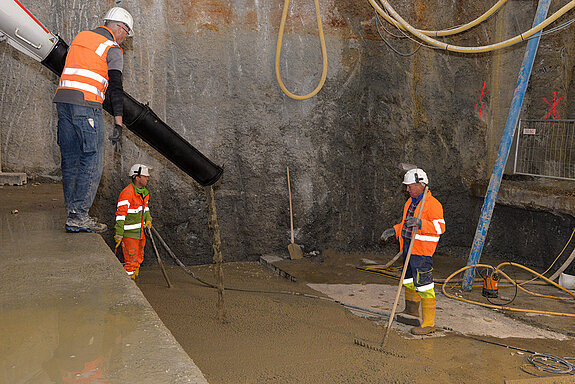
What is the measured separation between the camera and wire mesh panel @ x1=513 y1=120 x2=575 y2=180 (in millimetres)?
8336

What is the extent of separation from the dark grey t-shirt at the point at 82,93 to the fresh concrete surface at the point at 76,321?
117cm

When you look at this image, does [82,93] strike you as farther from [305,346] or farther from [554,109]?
[554,109]

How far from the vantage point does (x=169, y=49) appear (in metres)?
7.43

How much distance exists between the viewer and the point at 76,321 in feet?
8.86

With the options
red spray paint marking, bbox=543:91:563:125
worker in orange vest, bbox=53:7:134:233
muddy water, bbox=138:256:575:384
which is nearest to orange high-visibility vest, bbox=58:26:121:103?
worker in orange vest, bbox=53:7:134:233

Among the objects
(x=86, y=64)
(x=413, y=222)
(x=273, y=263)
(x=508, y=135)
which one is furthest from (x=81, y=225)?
(x=508, y=135)

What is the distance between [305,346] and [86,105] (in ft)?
9.30

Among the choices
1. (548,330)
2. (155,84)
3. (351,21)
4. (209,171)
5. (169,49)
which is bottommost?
(548,330)

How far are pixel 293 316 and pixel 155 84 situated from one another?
152 inches

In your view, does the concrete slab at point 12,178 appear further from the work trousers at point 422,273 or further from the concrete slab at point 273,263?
the work trousers at point 422,273

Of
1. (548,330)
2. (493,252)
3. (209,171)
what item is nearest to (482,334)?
(548,330)

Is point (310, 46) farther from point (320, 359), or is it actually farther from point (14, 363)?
point (14, 363)

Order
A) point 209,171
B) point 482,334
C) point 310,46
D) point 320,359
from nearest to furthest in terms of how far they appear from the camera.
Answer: point 320,359
point 209,171
point 482,334
point 310,46

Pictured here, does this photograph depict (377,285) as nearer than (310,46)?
Yes
